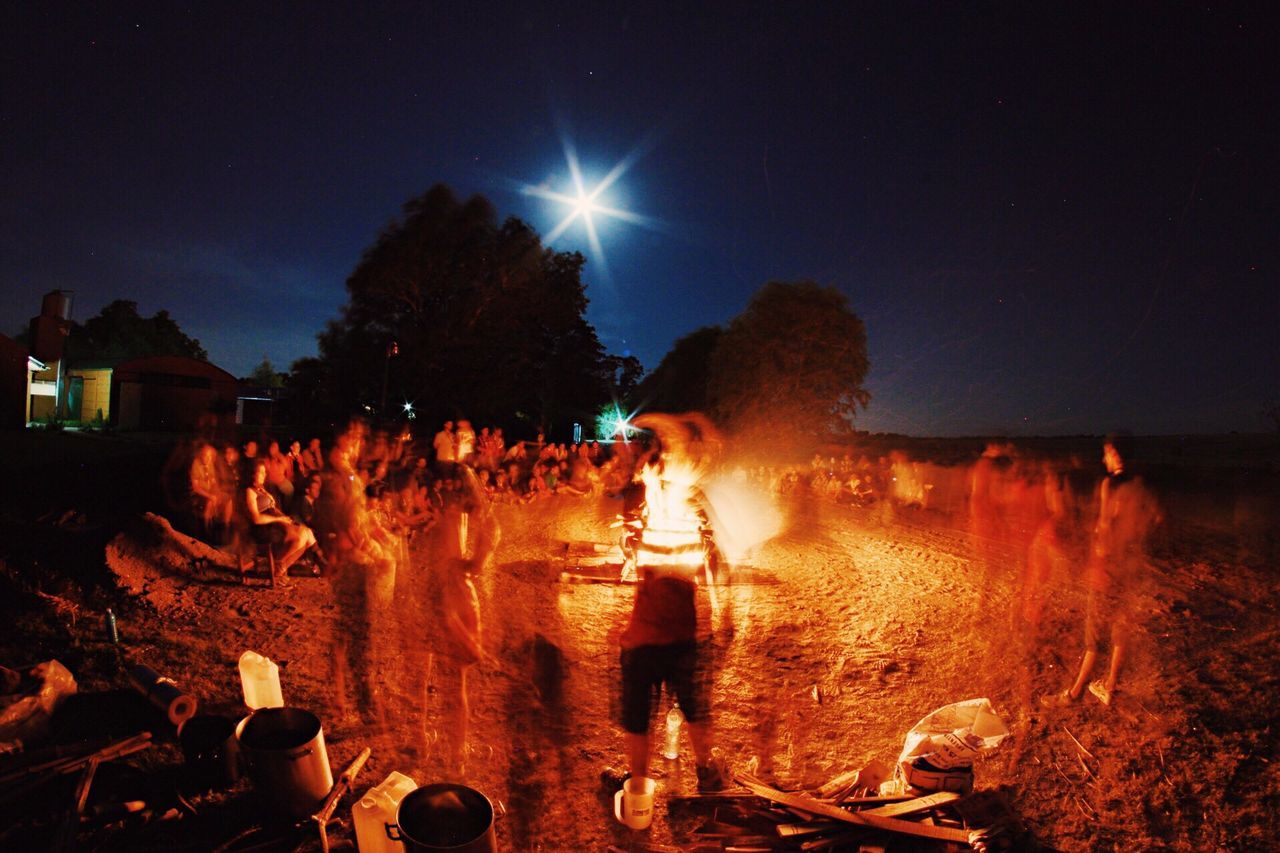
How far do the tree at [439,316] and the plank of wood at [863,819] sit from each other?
19.2 meters

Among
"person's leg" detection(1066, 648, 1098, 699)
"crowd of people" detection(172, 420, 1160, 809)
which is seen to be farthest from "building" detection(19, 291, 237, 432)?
"person's leg" detection(1066, 648, 1098, 699)

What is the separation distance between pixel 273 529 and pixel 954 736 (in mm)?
6994

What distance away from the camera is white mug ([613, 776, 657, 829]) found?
3.47 meters

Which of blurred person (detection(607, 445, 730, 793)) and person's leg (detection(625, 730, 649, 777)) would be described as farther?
blurred person (detection(607, 445, 730, 793))

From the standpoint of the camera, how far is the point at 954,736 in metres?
3.73

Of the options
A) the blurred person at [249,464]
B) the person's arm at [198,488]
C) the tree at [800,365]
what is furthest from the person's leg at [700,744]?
the tree at [800,365]

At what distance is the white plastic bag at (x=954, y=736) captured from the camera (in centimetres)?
359

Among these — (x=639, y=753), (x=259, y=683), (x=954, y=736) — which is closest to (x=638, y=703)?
(x=639, y=753)

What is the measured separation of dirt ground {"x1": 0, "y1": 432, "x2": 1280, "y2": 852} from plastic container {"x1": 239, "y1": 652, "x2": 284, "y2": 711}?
461mm

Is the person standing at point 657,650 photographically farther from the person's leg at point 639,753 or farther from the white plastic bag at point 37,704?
the white plastic bag at point 37,704

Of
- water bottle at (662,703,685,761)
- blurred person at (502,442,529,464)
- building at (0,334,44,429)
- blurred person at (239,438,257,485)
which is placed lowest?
water bottle at (662,703,685,761)

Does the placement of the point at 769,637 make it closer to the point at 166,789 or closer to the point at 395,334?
the point at 166,789

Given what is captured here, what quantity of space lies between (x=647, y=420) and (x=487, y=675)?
8.84 ft

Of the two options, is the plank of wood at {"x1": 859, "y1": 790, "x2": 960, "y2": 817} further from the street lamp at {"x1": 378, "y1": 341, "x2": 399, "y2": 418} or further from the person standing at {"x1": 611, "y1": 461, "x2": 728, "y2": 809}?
the street lamp at {"x1": 378, "y1": 341, "x2": 399, "y2": 418}
